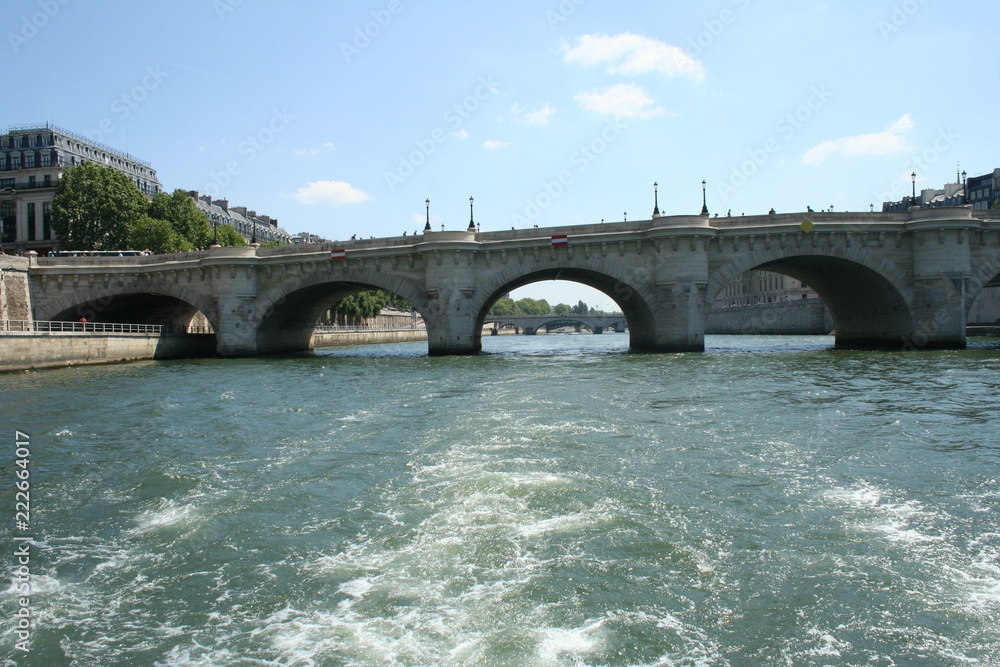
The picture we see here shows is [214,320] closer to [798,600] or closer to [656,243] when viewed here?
[656,243]

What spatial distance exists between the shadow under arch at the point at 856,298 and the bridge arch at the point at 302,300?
22.8 metres

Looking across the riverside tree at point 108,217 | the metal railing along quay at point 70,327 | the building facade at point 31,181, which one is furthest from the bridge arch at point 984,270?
the building facade at point 31,181

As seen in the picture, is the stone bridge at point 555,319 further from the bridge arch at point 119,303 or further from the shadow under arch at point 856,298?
the shadow under arch at point 856,298

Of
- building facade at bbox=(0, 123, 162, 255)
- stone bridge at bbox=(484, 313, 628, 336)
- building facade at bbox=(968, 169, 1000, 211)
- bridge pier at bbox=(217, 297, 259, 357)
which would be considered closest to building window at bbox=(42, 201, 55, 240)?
building facade at bbox=(0, 123, 162, 255)

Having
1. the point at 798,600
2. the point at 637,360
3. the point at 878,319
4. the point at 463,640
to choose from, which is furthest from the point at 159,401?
the point at 878,319

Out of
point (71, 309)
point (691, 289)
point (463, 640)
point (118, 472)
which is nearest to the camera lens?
point (463, 640)

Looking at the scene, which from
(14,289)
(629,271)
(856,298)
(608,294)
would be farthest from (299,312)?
(856,298)

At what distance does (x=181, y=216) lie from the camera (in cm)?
7312

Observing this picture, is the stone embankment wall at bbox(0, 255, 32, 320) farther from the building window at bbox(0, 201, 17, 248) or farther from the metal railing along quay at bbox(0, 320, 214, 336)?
the building window at bbox(0, 201, 17, 248)

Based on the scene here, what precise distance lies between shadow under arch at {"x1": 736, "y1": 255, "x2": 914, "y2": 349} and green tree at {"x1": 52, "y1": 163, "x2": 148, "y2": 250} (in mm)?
60055

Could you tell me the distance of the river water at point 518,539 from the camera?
627 cm

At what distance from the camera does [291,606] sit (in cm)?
696

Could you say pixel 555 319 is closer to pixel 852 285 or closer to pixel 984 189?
pixel 984 189

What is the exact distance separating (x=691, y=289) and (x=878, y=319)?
15029mm
